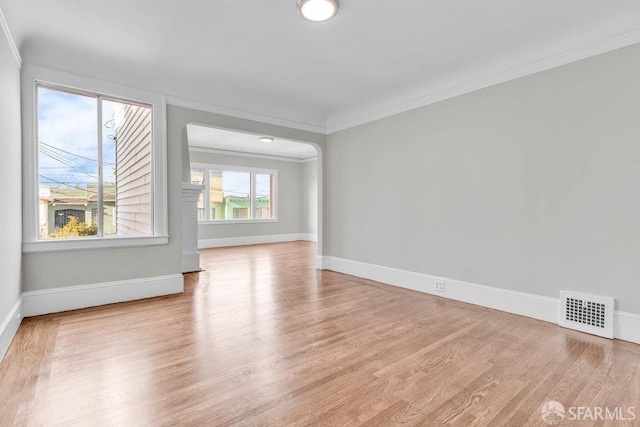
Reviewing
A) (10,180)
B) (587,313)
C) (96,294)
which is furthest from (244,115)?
(587,313)

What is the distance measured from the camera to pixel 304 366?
2.10m

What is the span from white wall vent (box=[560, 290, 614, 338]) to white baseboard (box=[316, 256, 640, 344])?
0.06 meters

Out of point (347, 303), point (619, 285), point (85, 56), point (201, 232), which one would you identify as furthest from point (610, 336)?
point (201, 232)

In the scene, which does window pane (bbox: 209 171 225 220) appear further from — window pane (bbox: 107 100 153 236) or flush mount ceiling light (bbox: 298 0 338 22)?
flush mount ceiling light (bbox: 298 0 338 22)

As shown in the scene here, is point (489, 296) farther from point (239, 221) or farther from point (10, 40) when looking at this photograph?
point (239, 221)

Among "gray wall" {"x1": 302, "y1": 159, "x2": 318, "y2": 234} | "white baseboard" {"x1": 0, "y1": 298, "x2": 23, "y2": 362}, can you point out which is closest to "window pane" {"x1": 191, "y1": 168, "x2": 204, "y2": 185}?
"gray wall" {"x1": 302, "y1": 159, "x2": 318, "y2": 234}

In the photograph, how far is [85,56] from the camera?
3170mm

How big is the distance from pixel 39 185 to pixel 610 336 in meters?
5.35

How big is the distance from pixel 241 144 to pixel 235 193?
1.63 m

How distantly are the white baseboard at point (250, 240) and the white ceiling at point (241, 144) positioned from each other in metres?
2.36

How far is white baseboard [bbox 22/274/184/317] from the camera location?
309 centimetres

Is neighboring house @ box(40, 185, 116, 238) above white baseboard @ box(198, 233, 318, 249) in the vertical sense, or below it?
above

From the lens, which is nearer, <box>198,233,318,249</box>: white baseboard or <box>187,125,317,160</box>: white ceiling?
<box>187,125,317,160</box>: white ceiling

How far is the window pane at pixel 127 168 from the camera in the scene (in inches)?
140
